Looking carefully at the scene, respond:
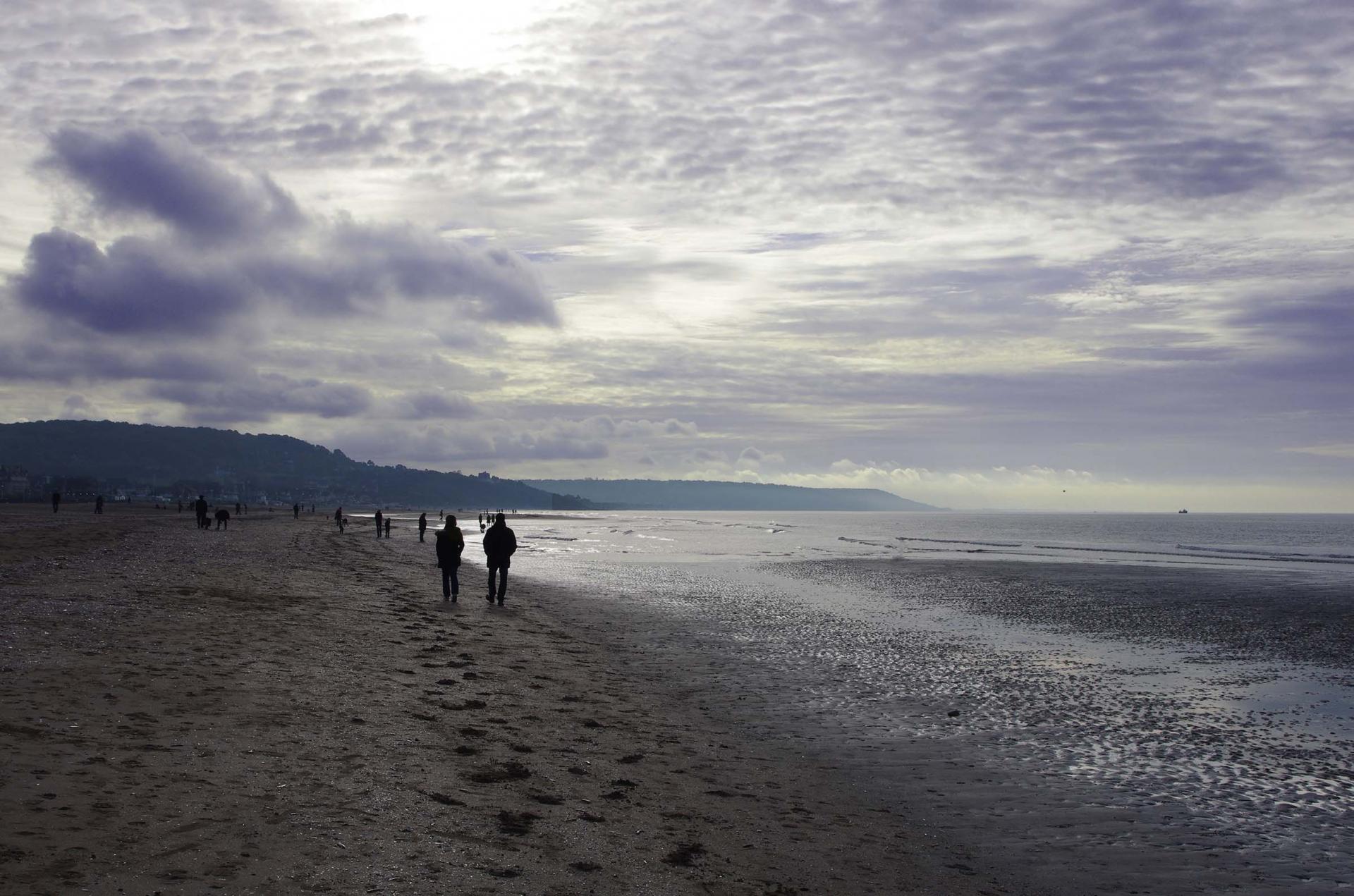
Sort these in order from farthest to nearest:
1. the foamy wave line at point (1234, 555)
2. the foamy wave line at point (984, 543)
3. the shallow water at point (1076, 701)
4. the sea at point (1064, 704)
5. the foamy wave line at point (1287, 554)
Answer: the foamy wave line at point (984, 543), the foamy wave line at point (1287, 554), the foamy wave line at point (1234, 555), the shallow water at point (1076, 701), the sea at point (1064, 704)

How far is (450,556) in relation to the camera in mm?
26109

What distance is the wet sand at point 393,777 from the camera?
664 centimetres

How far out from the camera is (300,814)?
24.5 ft

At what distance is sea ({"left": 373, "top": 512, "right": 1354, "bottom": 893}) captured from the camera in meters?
8.88

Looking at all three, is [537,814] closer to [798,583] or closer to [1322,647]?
[1322,647]

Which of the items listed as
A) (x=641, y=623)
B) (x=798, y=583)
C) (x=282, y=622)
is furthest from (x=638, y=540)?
(x=282, y=622)

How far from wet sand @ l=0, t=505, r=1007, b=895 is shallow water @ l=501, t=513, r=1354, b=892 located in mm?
1185

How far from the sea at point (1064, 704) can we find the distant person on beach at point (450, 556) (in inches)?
170

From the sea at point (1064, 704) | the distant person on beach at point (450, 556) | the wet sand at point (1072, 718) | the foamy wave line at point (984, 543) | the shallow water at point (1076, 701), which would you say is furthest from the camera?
the foamy wave line at point (984, 543)

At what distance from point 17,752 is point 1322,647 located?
1029 inches

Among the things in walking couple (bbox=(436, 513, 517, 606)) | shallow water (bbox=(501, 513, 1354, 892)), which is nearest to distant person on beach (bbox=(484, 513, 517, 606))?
walking couple (bbox=(436, 513, 517, 606))

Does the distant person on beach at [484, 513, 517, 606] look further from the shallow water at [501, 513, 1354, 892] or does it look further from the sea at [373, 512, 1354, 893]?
the shallow water at [501, 513, 1354, 892]

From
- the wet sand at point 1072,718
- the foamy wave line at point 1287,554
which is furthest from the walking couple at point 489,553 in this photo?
the foamy wave line at point 1287,554

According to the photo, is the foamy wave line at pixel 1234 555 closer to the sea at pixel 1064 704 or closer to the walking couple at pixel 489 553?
the sea at pixel 1064 704
